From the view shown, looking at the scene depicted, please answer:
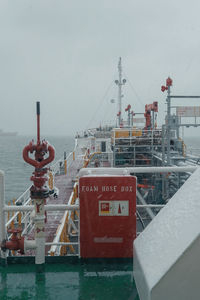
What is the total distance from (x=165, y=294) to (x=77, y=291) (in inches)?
51.4

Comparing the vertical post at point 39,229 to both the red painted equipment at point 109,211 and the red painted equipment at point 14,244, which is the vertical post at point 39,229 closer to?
the red painted equipment at point 14,244

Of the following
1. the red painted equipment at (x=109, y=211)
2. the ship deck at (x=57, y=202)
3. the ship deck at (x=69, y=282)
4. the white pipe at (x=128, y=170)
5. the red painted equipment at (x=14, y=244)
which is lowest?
the ship deck at (x=57, y=202)

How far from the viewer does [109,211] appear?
10.5ft

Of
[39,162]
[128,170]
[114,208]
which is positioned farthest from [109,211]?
[39,162]

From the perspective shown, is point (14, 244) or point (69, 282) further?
point (14, 244)

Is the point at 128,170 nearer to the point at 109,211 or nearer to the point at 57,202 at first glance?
the point at 109,211

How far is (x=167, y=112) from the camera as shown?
12.4 m

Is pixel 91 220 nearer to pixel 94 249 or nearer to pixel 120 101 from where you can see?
pixel 94 249

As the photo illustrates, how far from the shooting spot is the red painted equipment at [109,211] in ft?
10.5

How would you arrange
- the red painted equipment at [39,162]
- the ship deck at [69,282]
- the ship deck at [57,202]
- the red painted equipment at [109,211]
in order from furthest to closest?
1. the ship deck at [57,202]
2. the red painted equipment at [109,211]
3. the red painted equipment at [39,162]
4. the ship deck at [69,282]

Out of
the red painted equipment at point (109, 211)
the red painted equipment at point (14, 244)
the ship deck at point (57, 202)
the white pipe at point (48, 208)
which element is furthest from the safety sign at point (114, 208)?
the ship deck at point (57, 202)

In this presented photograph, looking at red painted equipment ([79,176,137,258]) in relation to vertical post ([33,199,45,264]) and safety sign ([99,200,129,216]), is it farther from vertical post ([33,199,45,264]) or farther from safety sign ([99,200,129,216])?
vertical post ([33,199,45,264])

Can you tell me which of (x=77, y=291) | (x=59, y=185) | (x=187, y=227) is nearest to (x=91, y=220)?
(x=77, y=291)

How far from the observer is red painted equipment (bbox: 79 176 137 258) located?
10.5 feet
